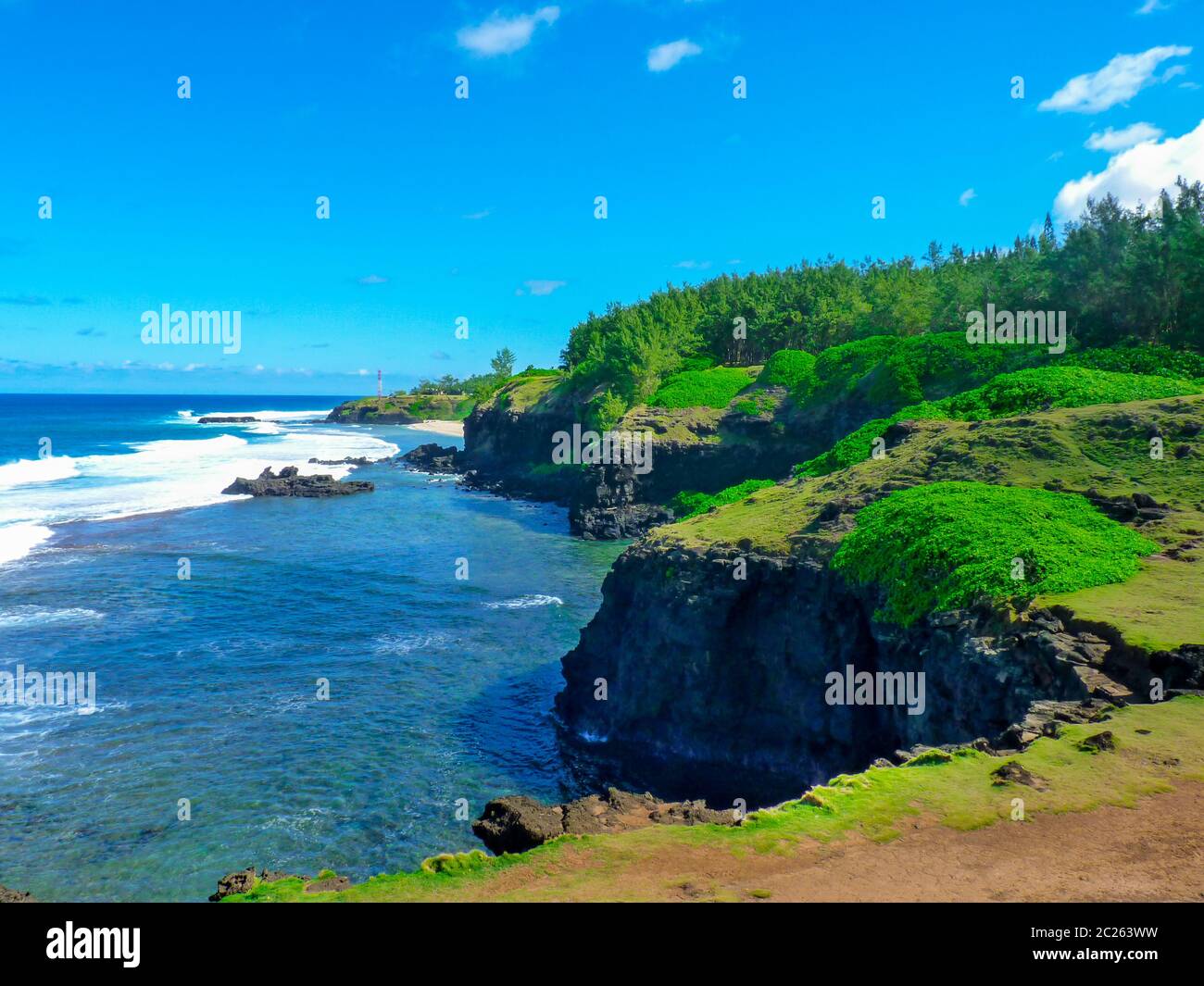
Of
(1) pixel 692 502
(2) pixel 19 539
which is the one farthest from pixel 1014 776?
(2) pixel 19 539

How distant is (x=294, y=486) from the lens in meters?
75.9

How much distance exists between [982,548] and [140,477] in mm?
89645

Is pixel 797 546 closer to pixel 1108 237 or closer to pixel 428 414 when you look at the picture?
pixel 1108 237

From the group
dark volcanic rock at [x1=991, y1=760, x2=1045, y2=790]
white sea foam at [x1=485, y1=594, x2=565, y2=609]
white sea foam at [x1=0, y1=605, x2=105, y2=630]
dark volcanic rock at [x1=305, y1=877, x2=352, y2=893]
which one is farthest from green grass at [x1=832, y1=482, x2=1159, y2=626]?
white sea foam at [x1=0, y1=605, x2=105, y2=630]

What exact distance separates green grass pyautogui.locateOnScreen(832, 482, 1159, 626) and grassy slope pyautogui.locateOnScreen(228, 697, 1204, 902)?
16.5ft

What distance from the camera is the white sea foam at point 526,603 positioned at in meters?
40.4

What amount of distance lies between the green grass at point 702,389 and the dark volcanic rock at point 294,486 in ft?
101

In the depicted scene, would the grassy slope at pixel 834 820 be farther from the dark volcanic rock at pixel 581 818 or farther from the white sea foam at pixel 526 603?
the white sea foam at pixel 526 603

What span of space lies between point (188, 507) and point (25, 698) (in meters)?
42.6

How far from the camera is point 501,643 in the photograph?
35156mm

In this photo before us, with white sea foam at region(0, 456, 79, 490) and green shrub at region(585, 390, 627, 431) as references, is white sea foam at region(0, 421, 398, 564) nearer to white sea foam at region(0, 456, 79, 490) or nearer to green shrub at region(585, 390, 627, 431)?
A: white sea foam at region(0, 456, 79, 490)

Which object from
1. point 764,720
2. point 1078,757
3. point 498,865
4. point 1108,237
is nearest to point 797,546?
point 764,720

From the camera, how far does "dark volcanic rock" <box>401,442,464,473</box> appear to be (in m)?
99.6

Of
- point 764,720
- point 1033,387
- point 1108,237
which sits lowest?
point 764,720
